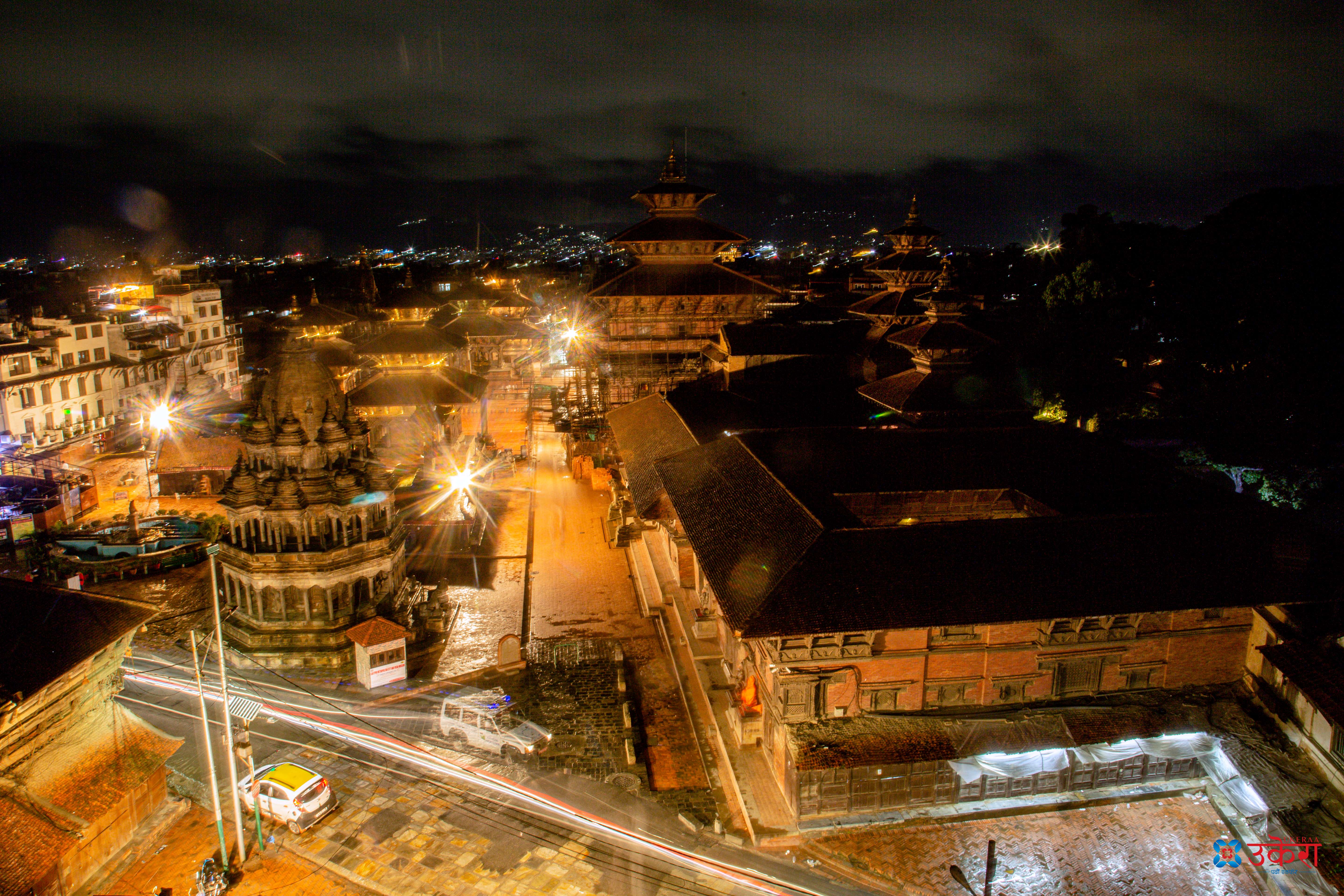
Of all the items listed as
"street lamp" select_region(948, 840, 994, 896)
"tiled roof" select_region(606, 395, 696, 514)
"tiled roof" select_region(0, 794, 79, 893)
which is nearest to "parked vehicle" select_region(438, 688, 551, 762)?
"tiled roof" select_region(0, 794, 79, 893)

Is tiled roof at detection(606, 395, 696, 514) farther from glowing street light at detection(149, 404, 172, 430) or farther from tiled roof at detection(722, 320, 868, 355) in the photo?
glowing street light at detection(149, 404, 172, 430)

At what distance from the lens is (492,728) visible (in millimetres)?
17594

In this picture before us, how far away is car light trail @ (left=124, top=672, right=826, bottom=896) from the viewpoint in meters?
A: 13.5

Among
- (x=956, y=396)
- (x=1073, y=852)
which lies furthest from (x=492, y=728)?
(x=956, y=396)

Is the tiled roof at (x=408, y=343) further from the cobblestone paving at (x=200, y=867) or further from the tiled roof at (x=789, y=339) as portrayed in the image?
the cobblestone paving at (x=200, y=867)

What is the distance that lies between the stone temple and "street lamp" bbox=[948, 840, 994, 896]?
16.0 m

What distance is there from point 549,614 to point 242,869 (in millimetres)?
11508

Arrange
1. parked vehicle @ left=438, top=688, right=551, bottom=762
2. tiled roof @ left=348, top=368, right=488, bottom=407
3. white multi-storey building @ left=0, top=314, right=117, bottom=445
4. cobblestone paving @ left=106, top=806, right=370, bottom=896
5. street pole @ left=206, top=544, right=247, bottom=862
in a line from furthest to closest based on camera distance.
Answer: tiled roof @ left=348, top=368, right=488, bottom=407, white multi-storey building @ left=0, top=314, right=117, bottom=445, parked vehicle @ left=438, top=688, right=551, bottom=762, cobblestone paving @ left=106, top=806, right=370, bottom=896, street pole @ left=206, top=544, right=247, bottom=862

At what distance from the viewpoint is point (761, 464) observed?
20656 millimetres

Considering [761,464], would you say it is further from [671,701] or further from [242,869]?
[242,869]

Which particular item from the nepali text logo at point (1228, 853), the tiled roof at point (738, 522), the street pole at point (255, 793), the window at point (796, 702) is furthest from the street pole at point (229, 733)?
the nepali text logo at point (1228, 853)

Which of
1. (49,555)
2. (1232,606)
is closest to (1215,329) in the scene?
(1232,606)

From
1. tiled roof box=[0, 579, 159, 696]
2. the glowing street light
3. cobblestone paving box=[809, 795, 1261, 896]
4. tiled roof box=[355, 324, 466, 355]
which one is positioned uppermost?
tiled roof box=[355, 324, 466, 355]

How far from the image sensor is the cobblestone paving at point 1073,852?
13.2 m
